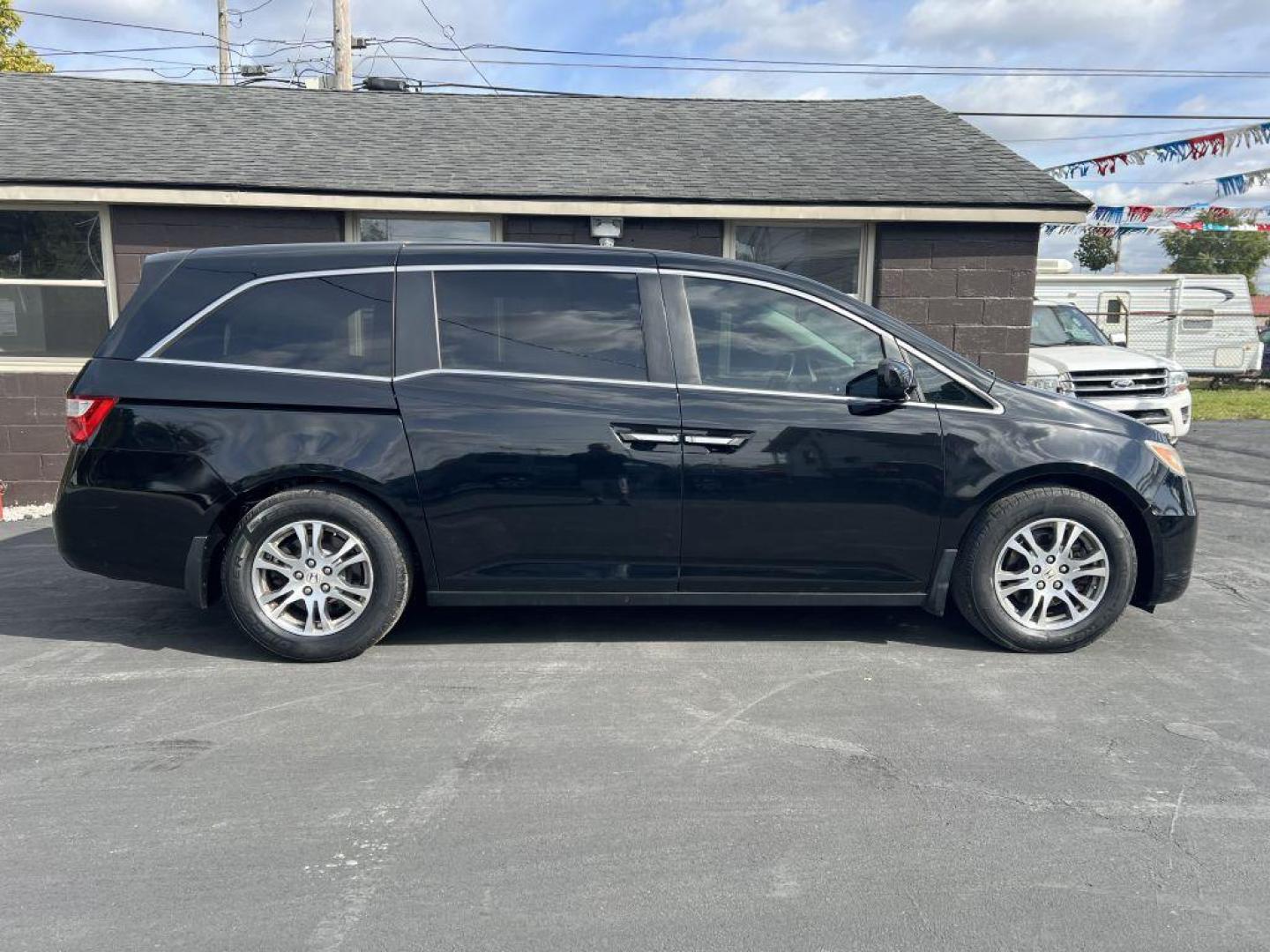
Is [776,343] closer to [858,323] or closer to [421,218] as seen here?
[858,323]

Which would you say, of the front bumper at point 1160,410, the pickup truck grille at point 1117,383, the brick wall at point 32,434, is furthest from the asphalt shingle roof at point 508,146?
the front bumper at point 1160,410

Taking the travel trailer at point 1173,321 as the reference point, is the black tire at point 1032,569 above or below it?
below

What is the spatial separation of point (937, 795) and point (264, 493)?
3208mm

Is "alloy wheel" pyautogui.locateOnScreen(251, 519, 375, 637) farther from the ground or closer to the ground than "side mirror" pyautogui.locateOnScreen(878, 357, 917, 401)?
closer to the ground

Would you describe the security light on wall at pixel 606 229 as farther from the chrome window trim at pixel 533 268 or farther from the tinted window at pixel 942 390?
the tinted window at pixel 942 390

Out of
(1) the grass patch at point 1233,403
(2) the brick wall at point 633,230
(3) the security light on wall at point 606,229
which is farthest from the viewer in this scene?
(1) the grass patch at point 1233,403

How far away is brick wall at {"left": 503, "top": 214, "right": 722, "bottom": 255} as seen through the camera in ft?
28.4

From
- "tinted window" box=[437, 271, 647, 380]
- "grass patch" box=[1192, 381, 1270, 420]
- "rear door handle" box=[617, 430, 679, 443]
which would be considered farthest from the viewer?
"grass patch" box=[1192, 381, 1270, 420]

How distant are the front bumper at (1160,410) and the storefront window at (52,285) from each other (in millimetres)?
9913

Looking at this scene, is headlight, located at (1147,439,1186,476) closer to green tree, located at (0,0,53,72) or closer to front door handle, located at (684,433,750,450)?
front door handle, located at (684,433,750,450)

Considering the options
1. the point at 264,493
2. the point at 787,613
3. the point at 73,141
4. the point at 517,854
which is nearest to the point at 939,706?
the point at 787,613

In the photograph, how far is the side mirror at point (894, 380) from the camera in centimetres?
431

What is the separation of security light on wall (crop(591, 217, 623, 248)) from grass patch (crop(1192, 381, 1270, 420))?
38.8ft

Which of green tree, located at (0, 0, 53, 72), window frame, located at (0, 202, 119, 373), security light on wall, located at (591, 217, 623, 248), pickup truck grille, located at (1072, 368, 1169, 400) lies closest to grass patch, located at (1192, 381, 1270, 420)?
pickup truck grille, located at (1072, 368, 1169, 400)
